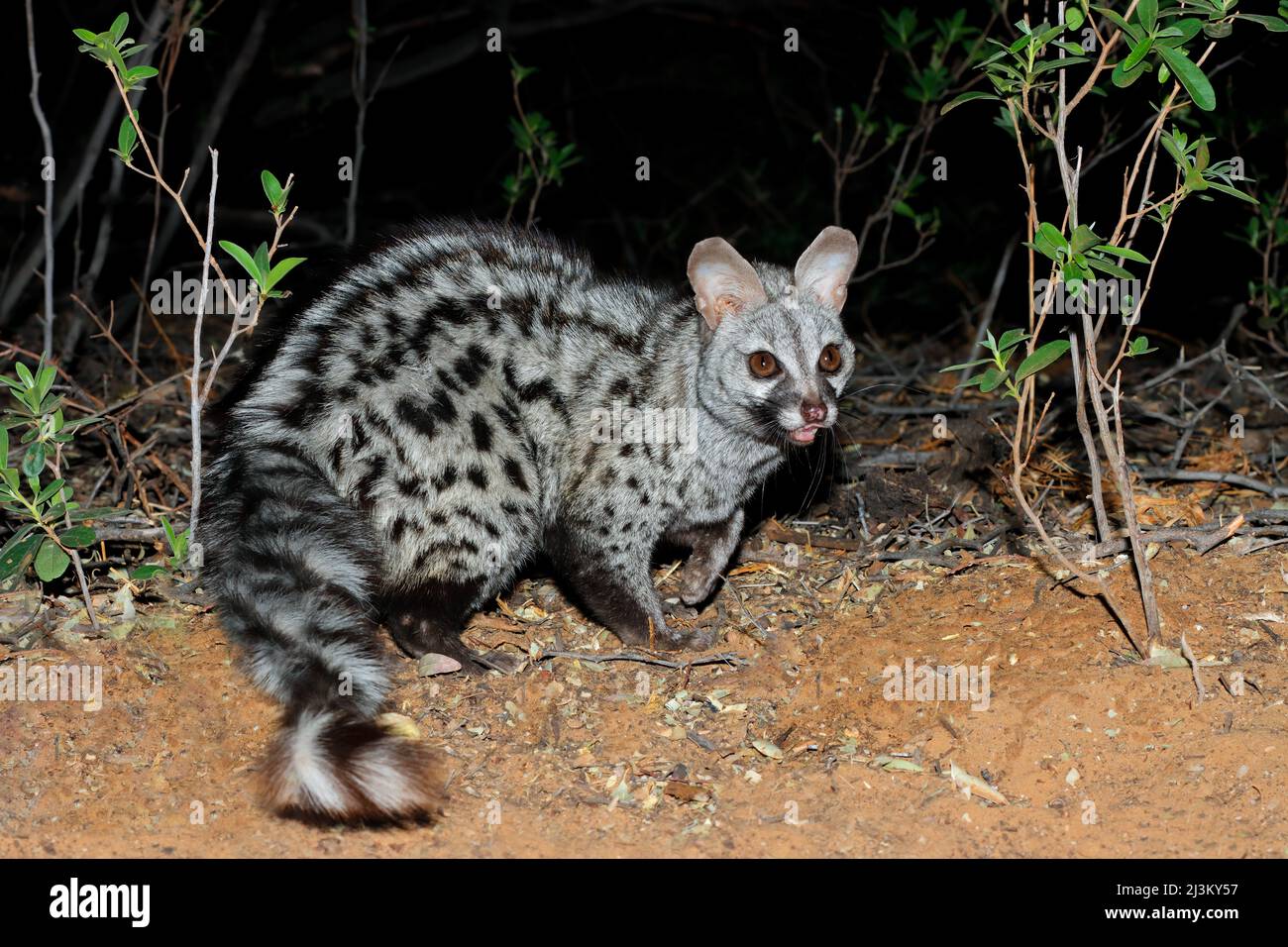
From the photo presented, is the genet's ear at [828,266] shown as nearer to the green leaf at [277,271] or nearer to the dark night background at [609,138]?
the green leaf at [277,271]

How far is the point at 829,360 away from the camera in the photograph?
5770 mm

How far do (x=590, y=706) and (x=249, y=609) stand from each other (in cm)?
145

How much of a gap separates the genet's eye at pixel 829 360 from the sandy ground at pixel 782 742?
1.13 m

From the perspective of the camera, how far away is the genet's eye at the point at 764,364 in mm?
5676

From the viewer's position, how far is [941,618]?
19.0ft

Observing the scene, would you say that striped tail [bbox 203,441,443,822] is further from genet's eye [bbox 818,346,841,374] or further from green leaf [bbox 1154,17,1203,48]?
green leaf [bbox 1154,17,1203,48]

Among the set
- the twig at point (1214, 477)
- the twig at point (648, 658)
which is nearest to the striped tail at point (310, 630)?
the twig at point (648, 658)

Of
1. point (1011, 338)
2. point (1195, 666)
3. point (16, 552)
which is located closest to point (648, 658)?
point (1011, 338)

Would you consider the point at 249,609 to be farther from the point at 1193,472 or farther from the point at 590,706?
the point at 1193,472

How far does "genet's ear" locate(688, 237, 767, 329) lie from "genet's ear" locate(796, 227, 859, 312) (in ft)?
0.82

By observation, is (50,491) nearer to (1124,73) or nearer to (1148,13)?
(1124,73)

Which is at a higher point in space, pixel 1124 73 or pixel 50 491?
pixel 1124 73

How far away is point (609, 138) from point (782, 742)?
824cm

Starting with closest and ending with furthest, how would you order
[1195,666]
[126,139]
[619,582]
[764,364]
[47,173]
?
[1195,666] → [126,139] → [764,364] → [619,582] → [47,173]
